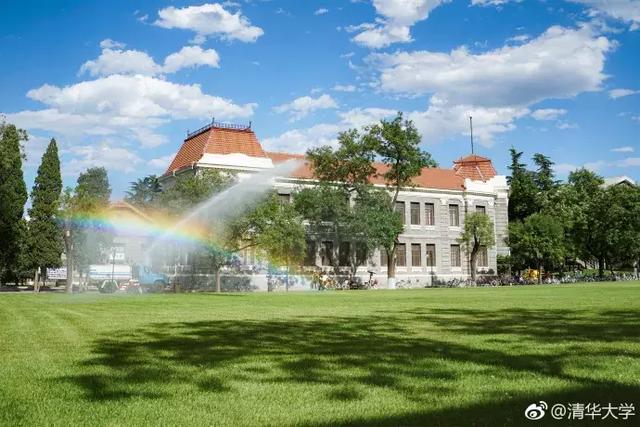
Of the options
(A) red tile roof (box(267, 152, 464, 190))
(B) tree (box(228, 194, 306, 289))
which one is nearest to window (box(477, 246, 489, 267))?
(A) red tile roof (box(267, 152, 464, 190))

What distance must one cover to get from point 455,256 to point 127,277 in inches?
1381

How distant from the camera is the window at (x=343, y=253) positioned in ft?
197

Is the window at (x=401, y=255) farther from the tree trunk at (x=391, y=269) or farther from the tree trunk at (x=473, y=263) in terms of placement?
the tree trunk at (x=473, y=263)

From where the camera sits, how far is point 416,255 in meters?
64.8

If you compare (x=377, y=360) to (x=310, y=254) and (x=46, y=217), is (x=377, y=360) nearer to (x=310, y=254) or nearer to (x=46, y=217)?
(x=310, y=254)

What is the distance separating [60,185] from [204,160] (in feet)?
58.1

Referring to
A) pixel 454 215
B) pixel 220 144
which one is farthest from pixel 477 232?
pixel 220 144

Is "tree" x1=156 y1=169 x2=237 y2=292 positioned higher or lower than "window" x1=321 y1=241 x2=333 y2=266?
higher

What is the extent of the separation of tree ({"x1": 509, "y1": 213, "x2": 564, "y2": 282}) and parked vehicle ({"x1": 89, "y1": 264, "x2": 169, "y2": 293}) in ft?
126

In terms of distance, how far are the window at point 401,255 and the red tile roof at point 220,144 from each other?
57.7 ft

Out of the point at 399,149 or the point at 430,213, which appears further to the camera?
the point at 430,213

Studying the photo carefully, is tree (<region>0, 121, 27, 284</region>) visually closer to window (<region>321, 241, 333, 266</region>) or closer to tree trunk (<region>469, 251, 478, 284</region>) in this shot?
window (<region>321, 241, 333, 266</region>)

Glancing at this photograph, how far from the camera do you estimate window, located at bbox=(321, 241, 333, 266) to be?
59.1 metres

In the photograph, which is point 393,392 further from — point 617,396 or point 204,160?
point 204,160
